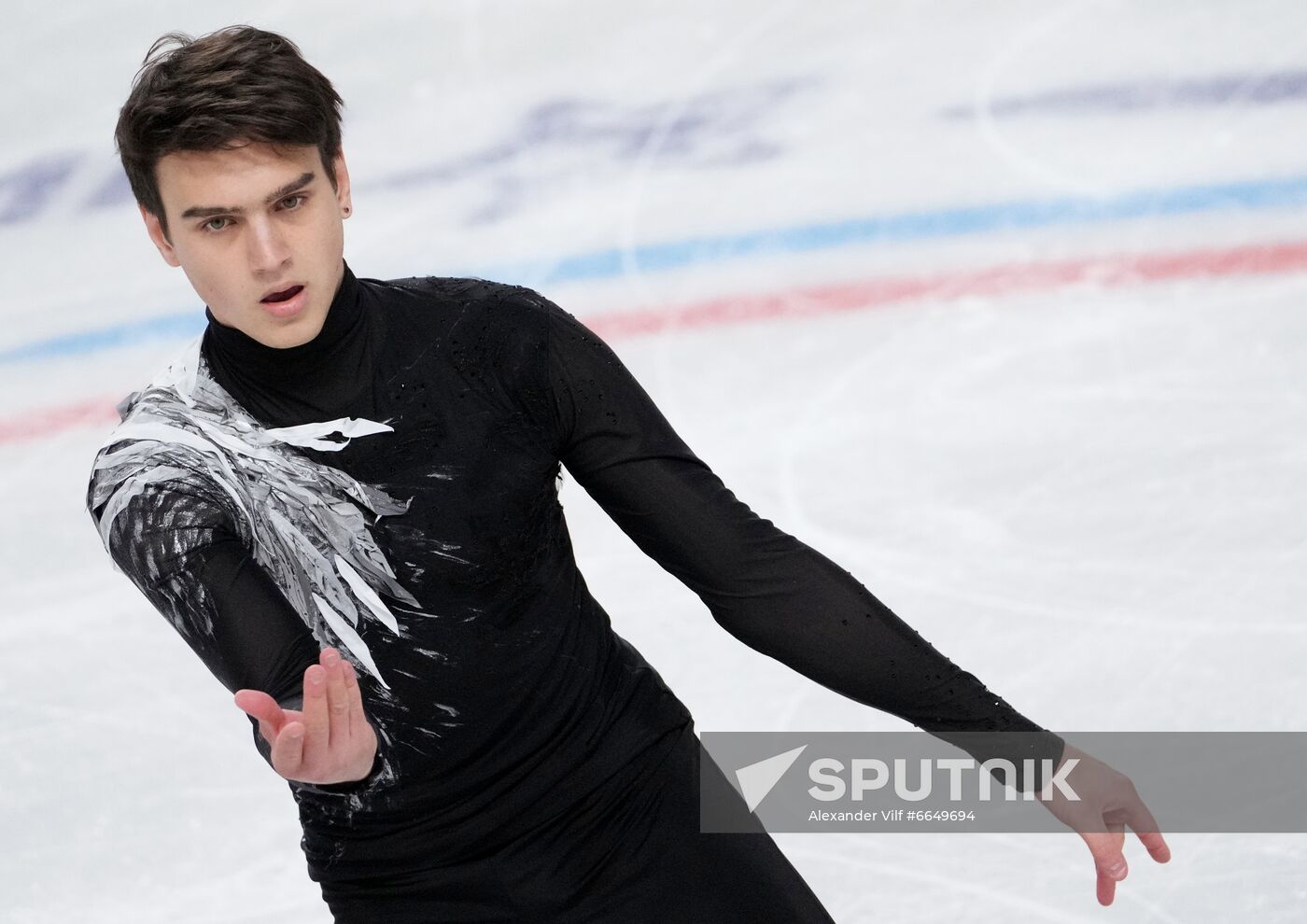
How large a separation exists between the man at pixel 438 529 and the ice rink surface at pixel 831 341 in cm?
82

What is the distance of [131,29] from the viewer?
205 inches

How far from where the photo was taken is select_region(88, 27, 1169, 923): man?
1.52 meters

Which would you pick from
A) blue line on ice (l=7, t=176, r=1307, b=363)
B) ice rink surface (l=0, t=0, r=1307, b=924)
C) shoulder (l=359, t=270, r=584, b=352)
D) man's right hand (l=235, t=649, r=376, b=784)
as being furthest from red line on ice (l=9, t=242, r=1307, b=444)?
man's right hand (l=235, t=649, r=376, b=784)

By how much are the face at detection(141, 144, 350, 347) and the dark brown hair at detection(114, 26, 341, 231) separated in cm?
2

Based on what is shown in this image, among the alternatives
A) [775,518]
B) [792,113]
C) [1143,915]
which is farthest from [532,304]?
[792,113]

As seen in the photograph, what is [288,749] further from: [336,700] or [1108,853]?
[1108,853]

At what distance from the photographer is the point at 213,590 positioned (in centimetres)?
144

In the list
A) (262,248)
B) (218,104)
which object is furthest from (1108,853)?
(218,104)

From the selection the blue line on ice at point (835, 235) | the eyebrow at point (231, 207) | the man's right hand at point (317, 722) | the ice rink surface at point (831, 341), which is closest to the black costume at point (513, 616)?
the eyebrow at point (231, 207)

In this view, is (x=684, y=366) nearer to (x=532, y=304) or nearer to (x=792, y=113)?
(x=792, y=113)

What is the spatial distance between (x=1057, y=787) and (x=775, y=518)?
1.81 m

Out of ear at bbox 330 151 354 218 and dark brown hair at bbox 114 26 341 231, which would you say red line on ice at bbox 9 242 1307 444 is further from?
dark brown hair at bbox 114 26 341 231

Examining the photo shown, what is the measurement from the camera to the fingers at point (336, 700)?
1251 millimetres

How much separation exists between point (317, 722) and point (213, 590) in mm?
244
